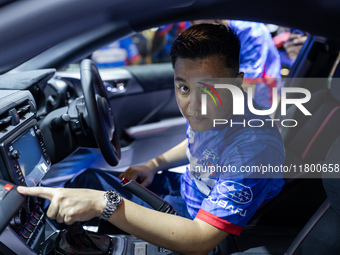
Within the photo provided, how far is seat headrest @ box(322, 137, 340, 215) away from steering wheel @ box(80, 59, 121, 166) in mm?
781

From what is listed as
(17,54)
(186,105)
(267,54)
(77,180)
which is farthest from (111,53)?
(17,54)

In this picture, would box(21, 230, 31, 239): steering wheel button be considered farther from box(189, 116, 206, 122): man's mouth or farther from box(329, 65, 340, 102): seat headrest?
box(329, 65, 340, 102): seat headrest

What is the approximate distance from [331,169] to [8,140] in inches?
32.6

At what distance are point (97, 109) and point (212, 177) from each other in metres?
0.49

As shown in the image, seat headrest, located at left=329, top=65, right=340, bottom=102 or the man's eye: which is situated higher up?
the man's eye

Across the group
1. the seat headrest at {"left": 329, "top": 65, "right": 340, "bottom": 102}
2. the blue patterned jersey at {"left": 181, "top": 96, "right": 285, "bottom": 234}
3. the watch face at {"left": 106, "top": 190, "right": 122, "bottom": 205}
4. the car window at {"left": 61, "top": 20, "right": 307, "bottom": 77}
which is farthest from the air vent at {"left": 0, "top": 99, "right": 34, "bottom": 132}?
the car window at {"left": 61, "top": 20, "right": 307, "bottom": 77}

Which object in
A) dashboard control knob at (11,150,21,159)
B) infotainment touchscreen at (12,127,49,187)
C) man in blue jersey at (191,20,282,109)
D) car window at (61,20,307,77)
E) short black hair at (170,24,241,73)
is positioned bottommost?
car window at (61,20,307,77)

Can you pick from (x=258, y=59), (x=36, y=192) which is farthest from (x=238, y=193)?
(x=258, y=59)

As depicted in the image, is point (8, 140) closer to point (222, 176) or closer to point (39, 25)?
point (39, 25)

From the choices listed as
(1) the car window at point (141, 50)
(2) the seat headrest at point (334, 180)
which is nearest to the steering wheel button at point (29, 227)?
(2) the seat headrest at point (334, 180)

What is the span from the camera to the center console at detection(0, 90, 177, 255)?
85 centimetres

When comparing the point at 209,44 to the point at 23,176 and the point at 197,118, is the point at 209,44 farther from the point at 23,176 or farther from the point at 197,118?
the point at 23,176

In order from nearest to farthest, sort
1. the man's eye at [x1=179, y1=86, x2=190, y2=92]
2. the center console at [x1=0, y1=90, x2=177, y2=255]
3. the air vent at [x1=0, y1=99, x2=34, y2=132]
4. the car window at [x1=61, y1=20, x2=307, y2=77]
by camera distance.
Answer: the center console at [x1=0, y1=90, x2=177, y2=255] → the air vent at [x1=0, y1=99, x2=34, y2=132] → the man's eye at [x1=179, y1=86, x2=190, y2=92] → the car window at [x1=61, y1=20, x2=307, y2=77]

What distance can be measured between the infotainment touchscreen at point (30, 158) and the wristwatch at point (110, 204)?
0.23 metres
